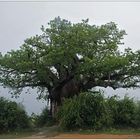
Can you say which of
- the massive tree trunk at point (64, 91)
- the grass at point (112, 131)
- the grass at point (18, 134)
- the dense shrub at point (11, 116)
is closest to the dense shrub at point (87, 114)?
the grass at point (112, 131)

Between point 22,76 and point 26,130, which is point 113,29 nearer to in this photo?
point 22,76

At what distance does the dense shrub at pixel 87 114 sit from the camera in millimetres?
19672

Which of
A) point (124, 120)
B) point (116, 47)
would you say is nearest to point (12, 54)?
point (116, 47)

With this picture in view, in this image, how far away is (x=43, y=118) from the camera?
83.8ft

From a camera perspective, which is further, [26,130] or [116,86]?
[116,86]

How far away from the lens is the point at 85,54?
22.3 meters

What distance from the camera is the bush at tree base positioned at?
19.7m

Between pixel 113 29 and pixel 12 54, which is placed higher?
pixel 113 29

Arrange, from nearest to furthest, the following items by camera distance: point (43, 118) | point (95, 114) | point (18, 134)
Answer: point (95, 114), point (18, 134), point (43, 118)

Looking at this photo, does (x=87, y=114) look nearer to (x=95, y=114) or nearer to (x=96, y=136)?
(x=95, y=114)

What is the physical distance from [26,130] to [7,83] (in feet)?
11.9

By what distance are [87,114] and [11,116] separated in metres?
4.71

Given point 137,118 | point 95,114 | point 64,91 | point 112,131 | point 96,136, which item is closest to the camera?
point 96,136

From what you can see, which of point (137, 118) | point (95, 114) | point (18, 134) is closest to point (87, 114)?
point (95, 114)
